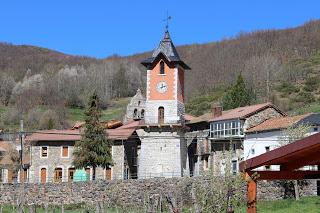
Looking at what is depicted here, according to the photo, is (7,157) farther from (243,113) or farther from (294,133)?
(294,133)

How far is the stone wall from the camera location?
37.2m

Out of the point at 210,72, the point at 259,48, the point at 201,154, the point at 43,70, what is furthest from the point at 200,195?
the point at 43,70

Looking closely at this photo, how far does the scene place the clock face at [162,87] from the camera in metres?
52.2

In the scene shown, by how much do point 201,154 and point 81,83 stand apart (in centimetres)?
8583

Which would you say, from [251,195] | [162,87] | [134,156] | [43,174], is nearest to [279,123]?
[162,87]

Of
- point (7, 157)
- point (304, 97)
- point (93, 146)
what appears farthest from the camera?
point (304, 97)

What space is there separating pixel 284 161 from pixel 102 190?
1149 inches

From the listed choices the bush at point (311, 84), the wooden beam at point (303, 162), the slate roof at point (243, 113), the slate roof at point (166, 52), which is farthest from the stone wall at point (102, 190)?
the bush at point (311, 84)

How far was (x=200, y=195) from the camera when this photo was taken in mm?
12336

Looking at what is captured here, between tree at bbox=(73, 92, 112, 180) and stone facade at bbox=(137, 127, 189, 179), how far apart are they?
3378 millimetres

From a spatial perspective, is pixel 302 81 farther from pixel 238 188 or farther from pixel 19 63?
pixel 238 188

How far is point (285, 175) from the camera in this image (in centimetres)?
1088

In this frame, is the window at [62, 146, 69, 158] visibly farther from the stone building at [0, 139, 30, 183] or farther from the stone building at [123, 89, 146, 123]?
the stone building at [123, 89, 146, 123]

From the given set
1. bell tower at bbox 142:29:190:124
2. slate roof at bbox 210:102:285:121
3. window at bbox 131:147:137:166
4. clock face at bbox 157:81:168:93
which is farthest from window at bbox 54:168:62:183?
slate roof at bbox 210:102:285:121
